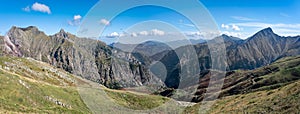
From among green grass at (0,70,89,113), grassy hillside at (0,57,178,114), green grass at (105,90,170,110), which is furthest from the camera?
green grass at (105,90,170,110)

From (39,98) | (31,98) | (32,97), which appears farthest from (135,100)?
(31,98)

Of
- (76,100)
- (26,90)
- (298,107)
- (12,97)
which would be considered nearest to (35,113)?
(12,97)

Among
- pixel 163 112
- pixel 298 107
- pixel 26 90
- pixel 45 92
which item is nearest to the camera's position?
pixel 298 107

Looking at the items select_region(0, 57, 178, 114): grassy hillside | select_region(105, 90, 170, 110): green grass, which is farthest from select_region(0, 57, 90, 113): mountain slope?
select_region(105, 90, 170, 110): green grass

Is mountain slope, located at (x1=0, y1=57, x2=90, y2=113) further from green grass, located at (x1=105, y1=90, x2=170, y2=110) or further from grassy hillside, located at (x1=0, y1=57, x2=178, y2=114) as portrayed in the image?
green grass, located at (x1=105, y1=90, x2=170, y2=110)

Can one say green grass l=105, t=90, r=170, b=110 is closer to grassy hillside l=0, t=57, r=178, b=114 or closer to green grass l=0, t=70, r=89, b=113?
grassy hillside l=0, t=57, r=178, b=114

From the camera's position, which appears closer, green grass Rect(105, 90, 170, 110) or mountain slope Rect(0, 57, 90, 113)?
mountain slope Rect(0, 57, 90, 113)

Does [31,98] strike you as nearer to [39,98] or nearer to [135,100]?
[39,98]

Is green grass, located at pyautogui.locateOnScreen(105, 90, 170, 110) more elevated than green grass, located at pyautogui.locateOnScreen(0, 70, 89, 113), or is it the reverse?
green grass, located at pyautogui.locateOnScreen(0, 70, 89, 113)

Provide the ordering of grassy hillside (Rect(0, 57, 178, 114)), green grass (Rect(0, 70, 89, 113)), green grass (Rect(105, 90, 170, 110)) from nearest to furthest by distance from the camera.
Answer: green grass (Rect(0, 70, 89, 113)), grassy hillside (Rect(0, 57, 178, 114)), green grass (Rect(105, 90, 170, 110))

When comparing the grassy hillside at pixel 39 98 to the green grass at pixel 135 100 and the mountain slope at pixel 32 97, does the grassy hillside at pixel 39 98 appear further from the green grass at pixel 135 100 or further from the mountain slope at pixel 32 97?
the green grass at pixel 135 100

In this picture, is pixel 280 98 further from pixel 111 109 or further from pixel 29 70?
pixel 29 70
